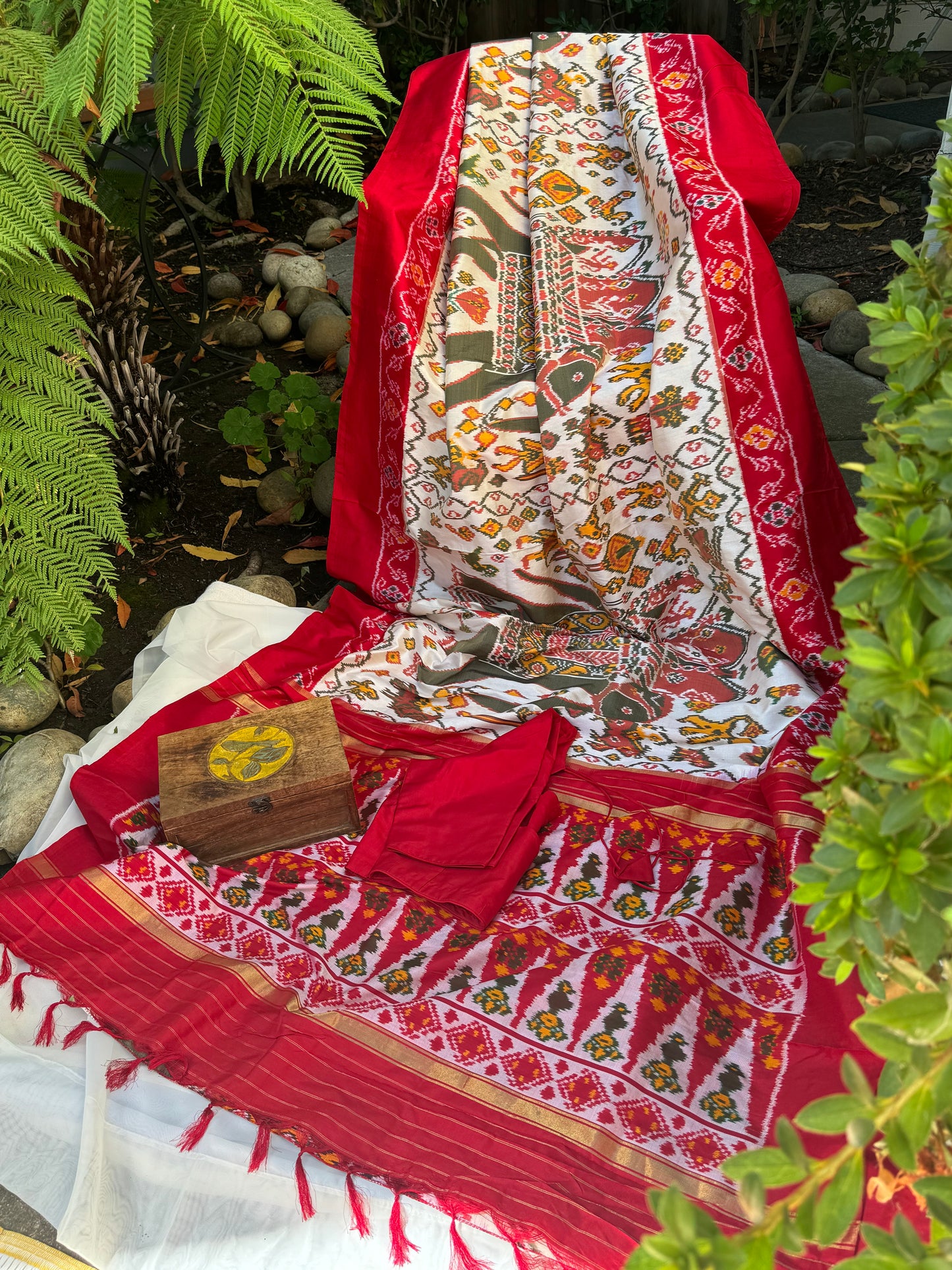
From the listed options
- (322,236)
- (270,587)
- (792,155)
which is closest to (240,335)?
(322,236)

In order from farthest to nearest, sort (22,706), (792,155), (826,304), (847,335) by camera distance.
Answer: (792,155), (826,304), (847,335), (22,706)

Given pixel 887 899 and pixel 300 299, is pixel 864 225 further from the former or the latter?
pixel 887 899

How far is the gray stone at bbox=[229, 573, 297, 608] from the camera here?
102 inches

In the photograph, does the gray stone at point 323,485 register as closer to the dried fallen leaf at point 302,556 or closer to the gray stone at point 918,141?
the dried fallen leaf at point 302,556

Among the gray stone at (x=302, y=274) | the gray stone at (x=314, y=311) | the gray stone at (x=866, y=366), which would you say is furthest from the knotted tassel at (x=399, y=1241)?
the gray stone at (x=302, y=274)

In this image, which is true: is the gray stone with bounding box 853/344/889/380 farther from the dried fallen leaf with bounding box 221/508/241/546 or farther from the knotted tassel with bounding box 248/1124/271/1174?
the knotted tassel with bounding box 248/1124/271/1174

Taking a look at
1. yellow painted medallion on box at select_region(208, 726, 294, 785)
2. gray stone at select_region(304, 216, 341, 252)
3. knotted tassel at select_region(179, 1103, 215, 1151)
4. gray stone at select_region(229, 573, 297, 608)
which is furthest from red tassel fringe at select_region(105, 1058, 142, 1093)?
gray stone at select_region(304, 216, 341, 252)

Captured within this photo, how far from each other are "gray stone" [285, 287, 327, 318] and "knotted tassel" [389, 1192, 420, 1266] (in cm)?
300

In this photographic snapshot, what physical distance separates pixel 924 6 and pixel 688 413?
3.75m

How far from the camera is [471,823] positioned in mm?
1938

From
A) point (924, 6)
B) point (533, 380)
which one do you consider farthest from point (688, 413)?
point (924, 6)

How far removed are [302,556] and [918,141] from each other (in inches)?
125

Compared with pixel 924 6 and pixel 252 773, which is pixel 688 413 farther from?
pixel 924 6

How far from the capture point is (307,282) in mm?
3717
